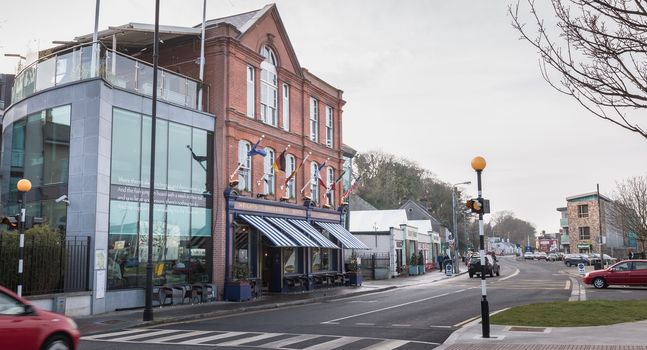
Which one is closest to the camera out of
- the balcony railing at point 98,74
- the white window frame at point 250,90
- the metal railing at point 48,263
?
the metal railing at point 48,263

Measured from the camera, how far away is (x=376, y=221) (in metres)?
52.1

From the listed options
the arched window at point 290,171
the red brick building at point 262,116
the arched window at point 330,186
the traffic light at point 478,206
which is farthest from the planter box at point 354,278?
the traffic light at point 478,206

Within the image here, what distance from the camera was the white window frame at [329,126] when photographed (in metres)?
35.8

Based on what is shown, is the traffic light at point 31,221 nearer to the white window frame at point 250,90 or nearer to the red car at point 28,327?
the red car at point 28,327

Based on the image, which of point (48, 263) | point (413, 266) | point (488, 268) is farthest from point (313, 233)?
point (413, 266)

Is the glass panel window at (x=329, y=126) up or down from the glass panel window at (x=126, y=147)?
up

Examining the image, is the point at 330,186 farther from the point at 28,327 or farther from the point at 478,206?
the point at 28,327

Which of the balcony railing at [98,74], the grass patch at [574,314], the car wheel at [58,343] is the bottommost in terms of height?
the grass patch at [574,314]

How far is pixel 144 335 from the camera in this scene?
14297 millimetres

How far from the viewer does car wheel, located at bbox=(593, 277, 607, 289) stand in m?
29.6

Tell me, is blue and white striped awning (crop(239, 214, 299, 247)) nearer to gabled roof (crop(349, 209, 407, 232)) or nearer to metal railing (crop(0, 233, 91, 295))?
metal railing (crop(0, 233, 91, 295))

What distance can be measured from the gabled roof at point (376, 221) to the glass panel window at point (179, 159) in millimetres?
27669

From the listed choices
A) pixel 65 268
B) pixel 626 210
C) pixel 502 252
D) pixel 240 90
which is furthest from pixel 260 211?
pixel 502 252

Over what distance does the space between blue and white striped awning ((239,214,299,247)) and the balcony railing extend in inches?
231
